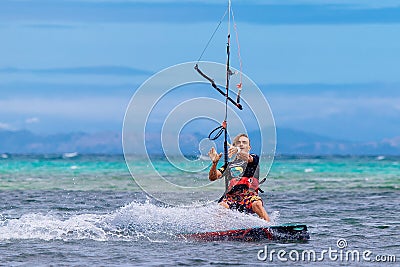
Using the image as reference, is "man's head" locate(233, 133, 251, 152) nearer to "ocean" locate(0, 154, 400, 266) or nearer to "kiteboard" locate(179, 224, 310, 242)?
"ocean" locate(0, 154, 400, 266)

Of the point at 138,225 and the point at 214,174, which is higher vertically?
the point at 214,174

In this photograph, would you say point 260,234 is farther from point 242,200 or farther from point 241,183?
point 241,183

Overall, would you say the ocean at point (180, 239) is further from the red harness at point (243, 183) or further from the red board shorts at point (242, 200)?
the red harness at point (243, 183)

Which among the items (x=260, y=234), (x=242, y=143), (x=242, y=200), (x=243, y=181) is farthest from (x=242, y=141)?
(x=260, y=234)

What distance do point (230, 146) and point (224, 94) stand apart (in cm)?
95

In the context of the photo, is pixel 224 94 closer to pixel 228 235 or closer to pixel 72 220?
pixel 228 235

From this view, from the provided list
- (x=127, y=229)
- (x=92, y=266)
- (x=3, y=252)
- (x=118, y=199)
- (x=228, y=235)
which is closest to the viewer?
(x=92, y=266)

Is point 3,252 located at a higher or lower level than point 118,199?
lower

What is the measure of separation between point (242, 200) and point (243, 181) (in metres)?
0.36

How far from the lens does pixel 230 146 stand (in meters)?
15.1

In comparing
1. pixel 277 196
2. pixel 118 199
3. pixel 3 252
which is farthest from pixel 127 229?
pixel 277 196

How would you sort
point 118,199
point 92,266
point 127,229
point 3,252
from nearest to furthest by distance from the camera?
1. point 92,266
2. point 3,252
3. point 127,229
4. point 118,199

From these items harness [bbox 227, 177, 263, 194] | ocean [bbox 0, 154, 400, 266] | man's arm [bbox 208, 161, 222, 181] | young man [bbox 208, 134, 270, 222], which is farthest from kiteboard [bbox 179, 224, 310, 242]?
man's arm [bbox 208, 161, 222, 181]

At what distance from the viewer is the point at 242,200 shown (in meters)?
15.8
